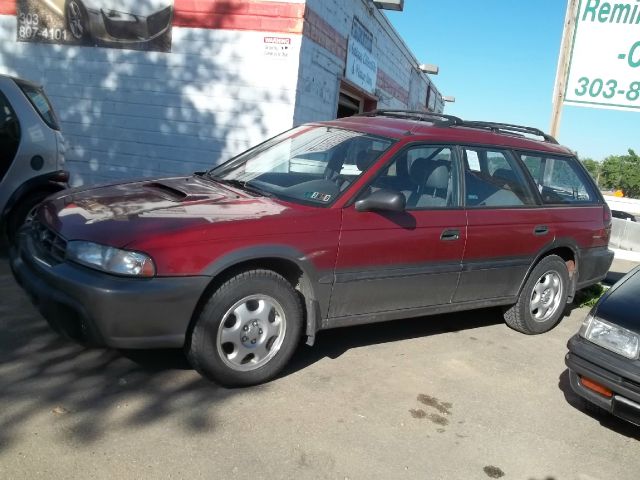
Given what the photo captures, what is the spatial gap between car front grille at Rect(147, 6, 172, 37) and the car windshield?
5.35m

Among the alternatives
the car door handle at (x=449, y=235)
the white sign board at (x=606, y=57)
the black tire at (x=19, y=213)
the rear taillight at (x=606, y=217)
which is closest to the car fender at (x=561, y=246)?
the rear taillight at (x=606, y=217)

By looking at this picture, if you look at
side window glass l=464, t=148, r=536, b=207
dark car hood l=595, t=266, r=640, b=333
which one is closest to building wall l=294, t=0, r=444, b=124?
side window glass l=464, t=148, r=536, b=207

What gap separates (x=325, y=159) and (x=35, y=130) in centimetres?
324

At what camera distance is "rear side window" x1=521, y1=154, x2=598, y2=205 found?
5.48m

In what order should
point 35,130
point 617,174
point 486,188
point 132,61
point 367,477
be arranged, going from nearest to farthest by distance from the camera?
point 367,477
point 486,188
point 35,130
point 132,61
point 617,174

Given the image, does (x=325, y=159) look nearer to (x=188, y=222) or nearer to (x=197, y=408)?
(x=188, y=222)

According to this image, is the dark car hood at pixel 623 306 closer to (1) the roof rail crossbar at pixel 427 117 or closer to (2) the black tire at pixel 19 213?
(1) the roof rail crossbar at pixel 427 117

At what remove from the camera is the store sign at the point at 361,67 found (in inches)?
455

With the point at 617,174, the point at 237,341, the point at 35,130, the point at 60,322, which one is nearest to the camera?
the point at 60,322

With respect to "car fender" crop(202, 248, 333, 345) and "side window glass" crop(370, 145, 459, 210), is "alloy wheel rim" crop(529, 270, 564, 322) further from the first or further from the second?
"car fender" crop(202, 248, 333, 345)

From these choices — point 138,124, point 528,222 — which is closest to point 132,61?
point 138,124

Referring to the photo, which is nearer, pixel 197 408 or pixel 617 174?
pixel 197 408

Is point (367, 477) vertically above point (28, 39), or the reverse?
point (28, 39)

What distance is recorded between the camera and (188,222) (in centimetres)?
351
